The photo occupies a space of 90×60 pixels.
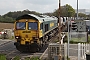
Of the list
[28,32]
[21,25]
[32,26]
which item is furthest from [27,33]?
[21,25]

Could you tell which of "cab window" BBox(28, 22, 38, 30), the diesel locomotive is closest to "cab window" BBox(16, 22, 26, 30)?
the diesel locomotive

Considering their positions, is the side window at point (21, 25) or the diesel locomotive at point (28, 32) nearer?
the diesel locomotive at point (28, 32)

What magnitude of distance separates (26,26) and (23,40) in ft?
3.82

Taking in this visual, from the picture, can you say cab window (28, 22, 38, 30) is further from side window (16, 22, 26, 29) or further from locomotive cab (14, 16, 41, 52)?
side window (16, 22, 26, 29)

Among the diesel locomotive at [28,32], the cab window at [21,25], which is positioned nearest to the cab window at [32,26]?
the diesel locomotive at [28,32]

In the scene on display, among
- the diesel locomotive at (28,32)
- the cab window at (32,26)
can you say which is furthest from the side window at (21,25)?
the cab window at (32,26)

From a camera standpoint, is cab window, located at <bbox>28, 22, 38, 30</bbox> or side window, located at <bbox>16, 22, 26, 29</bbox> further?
side window, located at <bbox>16, 22, 26, 29</bbox>

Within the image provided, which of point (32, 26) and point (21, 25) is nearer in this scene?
point (32, 26)

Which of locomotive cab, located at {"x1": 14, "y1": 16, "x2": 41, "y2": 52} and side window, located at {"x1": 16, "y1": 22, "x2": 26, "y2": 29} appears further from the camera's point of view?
side window, located at {"x1": 16, "y1": 22, "x2": 26, "y2": 29}

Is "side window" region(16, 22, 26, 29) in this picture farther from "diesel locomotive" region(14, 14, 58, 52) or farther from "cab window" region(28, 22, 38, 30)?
"cab window" region(28, 22, 38, 30)

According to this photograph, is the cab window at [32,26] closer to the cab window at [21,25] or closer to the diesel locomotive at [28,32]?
the diesel locomotive at [28,32]

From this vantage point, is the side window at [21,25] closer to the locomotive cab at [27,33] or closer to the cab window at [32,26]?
the locomotive cab at [27,33]

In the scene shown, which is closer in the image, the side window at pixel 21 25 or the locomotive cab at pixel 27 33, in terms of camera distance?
the locomotive cab at pixel 27 33

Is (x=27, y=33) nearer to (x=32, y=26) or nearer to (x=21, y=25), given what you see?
(x=32, y=26)
